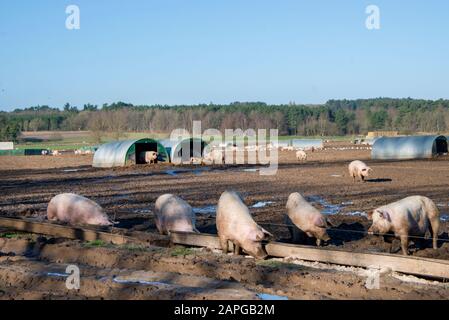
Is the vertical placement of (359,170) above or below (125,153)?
below

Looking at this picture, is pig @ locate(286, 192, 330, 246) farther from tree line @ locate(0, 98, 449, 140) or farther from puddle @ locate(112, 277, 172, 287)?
tree line @ locate(0, 98, 449, 140)

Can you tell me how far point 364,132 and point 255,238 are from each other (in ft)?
452

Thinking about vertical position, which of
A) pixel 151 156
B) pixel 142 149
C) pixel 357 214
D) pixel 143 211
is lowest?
pixel 143 211

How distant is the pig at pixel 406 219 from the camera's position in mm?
10758

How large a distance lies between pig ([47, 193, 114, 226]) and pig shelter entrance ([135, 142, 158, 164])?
96.8 feet

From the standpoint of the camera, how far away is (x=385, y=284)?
7.75 m

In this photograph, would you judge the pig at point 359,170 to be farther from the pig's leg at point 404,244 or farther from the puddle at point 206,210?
the pig's leg at point 404,244

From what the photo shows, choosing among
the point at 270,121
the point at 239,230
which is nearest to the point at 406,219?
the point at 239,230

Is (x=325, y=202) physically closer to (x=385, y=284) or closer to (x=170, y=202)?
(x=170, y=202)

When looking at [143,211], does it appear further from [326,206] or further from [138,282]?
[138,282]

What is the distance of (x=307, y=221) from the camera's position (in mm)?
11492

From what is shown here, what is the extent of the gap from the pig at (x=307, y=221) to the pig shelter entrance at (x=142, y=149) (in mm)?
33547

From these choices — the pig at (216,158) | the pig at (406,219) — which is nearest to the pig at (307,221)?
the pig at (406,219)

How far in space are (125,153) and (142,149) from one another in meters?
3.55
